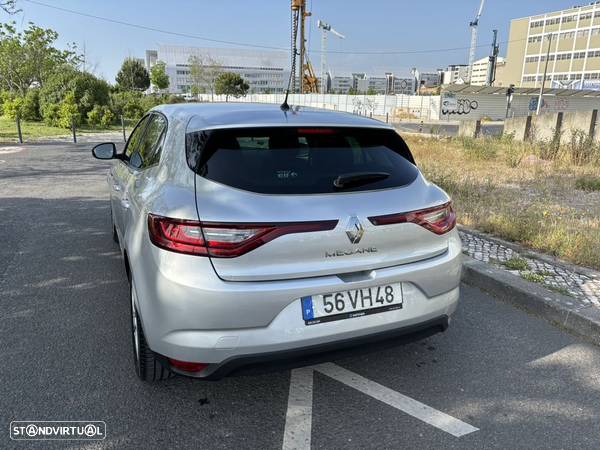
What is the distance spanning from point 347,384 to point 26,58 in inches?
1283

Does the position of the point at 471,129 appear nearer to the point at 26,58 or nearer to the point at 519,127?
the point at 519,127

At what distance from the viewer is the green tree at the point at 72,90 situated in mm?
24370

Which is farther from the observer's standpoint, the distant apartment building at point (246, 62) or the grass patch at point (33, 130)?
the distant apartment building at point (246, 62)

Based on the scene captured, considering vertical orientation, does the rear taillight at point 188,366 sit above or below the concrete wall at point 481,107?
below

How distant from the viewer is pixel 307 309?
2.27 m

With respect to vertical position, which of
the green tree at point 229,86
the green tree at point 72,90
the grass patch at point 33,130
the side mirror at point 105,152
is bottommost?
the grass patch at point 33,130

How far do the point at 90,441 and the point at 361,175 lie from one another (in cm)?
199

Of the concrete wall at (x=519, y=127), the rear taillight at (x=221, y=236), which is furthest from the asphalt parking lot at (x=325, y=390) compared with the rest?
the concrete wall at (x=519, y=127)

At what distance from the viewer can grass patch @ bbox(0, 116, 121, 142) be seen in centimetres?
1817

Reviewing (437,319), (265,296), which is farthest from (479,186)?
(265,296)

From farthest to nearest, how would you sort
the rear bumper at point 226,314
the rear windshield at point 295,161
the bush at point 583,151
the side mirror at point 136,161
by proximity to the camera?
1. the bush at point 583,151
2. the side mirror at point 136,161
3. the rear windshield at point 295,161
4. the rear bumper at point 226,314

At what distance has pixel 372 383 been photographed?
287cm

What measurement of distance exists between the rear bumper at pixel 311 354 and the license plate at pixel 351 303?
0.47ft

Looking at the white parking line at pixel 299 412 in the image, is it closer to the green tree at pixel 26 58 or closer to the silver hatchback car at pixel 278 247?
the silver hatchback car at pixel 278 247
